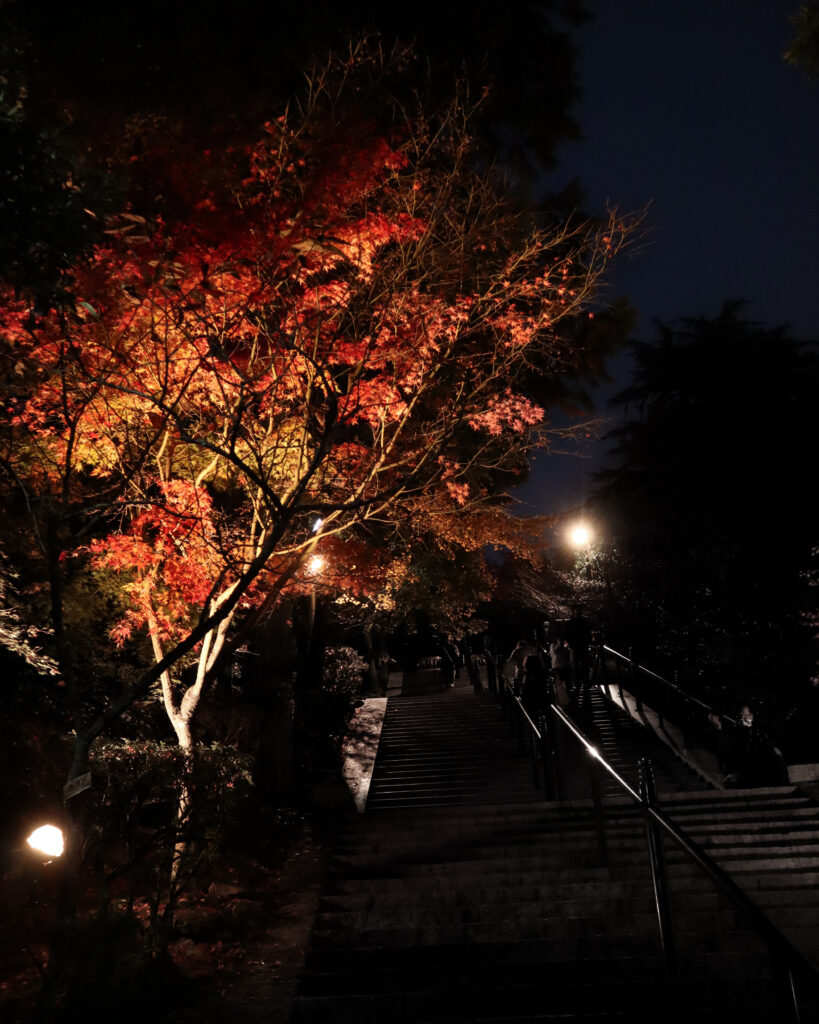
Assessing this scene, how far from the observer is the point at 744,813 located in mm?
7113

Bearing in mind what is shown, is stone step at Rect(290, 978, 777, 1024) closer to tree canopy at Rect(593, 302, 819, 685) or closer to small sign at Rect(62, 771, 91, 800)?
small sign at Rect(62, 771, 91, 800)

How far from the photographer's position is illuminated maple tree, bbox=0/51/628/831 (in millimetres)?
7605

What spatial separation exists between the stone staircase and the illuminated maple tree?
2845 mm

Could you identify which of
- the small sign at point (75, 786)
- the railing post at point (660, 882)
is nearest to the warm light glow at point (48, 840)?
the small sign at point (75, 786)

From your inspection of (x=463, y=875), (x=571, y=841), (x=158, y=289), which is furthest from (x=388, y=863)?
(x=158, y=289)

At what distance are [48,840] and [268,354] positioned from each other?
682cm

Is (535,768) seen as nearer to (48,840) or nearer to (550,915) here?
(550,915)

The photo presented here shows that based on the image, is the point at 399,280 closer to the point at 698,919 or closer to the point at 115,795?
the point at 115,795

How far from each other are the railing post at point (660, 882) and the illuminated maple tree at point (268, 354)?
140 inches

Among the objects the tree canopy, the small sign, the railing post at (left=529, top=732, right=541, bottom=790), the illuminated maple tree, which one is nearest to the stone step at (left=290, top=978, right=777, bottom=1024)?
the small sign

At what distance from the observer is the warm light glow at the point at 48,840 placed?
14.9ft

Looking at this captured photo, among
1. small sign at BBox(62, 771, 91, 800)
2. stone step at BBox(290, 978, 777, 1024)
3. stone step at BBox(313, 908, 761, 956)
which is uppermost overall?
small sign at BBox(62, 771, 91, 800)

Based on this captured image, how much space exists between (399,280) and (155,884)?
27.1ft

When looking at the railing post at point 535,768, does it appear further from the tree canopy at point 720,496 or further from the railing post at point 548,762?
the tree canopy at point 720,496
